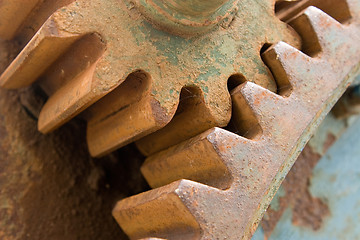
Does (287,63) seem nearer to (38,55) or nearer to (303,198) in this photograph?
(303,198)

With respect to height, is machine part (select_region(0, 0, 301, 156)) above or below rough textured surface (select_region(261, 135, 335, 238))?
above

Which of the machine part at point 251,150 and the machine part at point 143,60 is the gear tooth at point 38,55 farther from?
the machine part at point 251,150

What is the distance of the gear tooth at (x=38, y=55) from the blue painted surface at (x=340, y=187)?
2.49 ft

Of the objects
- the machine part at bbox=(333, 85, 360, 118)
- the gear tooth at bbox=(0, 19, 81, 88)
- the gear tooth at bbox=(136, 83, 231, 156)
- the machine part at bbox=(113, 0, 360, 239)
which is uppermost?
the gear tooth at bbox=(0, 19, 81, 88)

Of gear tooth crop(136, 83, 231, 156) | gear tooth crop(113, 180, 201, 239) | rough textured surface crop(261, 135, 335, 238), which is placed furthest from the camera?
rough textured surface crop(261, 135, 335, 238)

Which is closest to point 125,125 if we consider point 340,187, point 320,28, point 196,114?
point 196,114

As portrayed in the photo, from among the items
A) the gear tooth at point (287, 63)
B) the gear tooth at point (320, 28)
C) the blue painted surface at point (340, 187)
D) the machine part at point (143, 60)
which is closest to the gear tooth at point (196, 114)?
the machine part at point (143, 60)

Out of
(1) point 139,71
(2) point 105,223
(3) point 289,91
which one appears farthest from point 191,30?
(2) point 105,223

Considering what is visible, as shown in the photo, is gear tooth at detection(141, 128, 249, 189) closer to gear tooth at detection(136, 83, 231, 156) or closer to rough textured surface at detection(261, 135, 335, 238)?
gear tooth at detection(136, 83, 231, 156)

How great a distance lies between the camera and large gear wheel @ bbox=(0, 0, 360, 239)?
0.81 m

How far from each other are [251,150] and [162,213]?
0.22 m

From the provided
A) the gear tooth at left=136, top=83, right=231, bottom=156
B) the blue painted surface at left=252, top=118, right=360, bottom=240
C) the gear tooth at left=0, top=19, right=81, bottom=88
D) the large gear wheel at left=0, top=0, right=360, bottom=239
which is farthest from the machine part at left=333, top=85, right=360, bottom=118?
the gear tooth at left=0, top=19, right=81, bottom=88

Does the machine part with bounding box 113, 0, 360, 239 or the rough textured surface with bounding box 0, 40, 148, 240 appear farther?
the rough textured surface with bounding box 0, 40, 148, 240

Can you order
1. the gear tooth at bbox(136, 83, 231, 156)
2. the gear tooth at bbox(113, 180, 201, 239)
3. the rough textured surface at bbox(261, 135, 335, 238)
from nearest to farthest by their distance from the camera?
the gear tooth at bbox(113, 180, 201, 239)
the gear tooth at bbox(136, 83, 231, 156)
the rough textured surface at bbox(261, 135, 335, 238)
